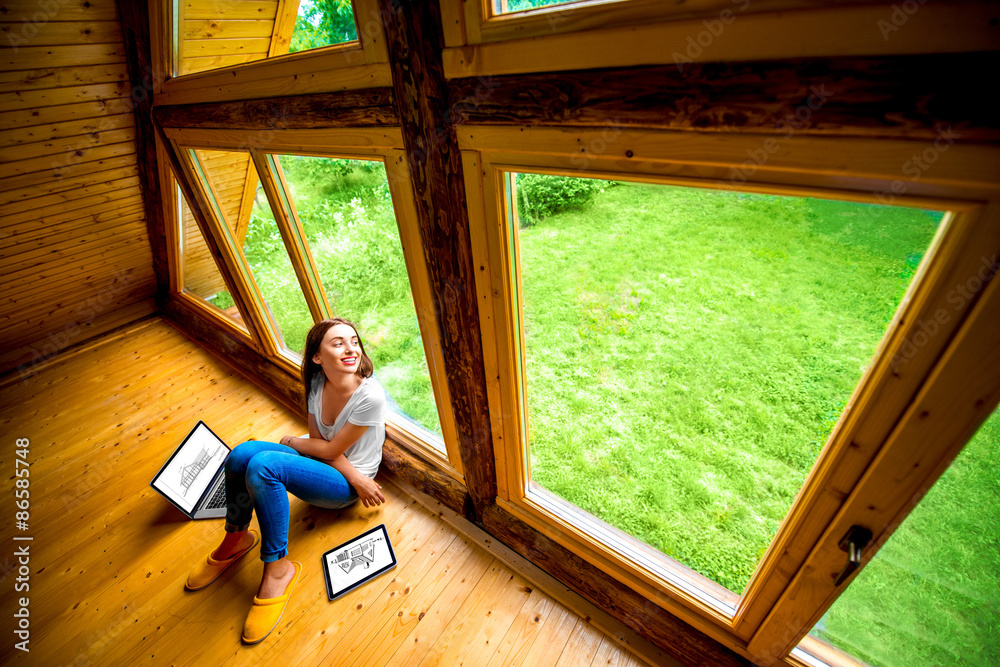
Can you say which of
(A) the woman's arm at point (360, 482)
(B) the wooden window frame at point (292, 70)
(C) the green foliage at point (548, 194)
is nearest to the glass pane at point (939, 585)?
(C) the green foliage at point (548, 194)

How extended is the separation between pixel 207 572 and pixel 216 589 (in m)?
0.10

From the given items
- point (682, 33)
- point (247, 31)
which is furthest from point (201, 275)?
point (682, 33)

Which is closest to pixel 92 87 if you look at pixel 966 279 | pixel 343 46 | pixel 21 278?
pixel 21 278

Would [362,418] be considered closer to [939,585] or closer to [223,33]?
[939,585]

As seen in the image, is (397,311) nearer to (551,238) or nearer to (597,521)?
(551,238)

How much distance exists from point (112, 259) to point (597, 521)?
4760mm

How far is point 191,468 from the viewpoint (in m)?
2.39

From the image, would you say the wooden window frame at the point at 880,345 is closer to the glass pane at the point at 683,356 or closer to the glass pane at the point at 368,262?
the glass pane at the point at 683,356

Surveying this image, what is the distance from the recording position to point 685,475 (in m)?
2.50

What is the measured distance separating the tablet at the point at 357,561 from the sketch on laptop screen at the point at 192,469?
966 millimetres

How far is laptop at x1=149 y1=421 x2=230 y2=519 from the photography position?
7.46 feet

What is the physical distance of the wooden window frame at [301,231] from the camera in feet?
4.79

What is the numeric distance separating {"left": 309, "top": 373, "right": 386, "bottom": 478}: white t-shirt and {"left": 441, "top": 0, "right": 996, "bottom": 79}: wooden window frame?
56.9 inches

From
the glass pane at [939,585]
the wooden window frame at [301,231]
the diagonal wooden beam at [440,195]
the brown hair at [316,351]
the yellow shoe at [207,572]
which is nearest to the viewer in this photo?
the glass pane at [939,585]
